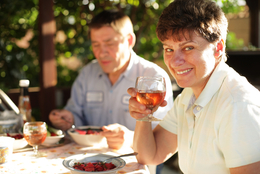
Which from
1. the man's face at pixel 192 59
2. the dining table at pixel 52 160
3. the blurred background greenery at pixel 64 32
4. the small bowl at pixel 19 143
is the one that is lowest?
the dining table at pixel 52 160

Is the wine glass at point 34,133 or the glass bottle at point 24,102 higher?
the glass bottle at point 24,102

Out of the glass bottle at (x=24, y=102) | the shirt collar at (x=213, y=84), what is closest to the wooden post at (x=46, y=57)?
the glass bottle at (x=24, y=102)

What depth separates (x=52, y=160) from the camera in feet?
5.09

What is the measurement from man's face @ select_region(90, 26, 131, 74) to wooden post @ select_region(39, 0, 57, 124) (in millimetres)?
745

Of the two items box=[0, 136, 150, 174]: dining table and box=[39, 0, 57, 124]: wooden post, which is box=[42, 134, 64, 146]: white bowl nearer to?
box=[0, 136, 150, 174]: dining table

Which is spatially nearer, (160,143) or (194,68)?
(194,68)

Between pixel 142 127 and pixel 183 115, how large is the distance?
0.24m

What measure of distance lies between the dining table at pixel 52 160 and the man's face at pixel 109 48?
838 millimetres

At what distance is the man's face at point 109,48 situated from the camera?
2.45 metres

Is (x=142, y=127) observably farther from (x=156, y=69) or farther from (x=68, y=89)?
(x=68, y=89)

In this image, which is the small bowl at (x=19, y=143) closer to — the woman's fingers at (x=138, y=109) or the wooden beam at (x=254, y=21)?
the woman's fingers at (x=138, y=109)

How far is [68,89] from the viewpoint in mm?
3625

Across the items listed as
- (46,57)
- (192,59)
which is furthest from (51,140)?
(46,57)

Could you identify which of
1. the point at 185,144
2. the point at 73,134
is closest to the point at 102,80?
the point at 73,134
